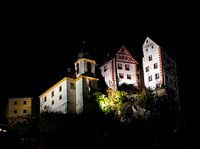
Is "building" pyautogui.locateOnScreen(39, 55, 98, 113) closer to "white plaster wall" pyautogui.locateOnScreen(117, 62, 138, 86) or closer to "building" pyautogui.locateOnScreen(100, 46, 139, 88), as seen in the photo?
"building" pyautogui.locateOnScreen(100, 46, 139, 88)

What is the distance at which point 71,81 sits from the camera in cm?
5988

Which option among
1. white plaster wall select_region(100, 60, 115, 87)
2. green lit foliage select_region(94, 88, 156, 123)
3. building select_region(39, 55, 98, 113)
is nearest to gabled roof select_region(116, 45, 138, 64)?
white plaster wall select_region(100, 60, 115, 87)

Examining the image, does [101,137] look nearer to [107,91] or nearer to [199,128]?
[199,128]

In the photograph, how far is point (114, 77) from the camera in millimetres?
64938

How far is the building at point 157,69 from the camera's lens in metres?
61.9

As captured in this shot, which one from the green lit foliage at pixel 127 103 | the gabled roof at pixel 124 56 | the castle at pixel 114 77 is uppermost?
the gabled roof at pixel 124 56

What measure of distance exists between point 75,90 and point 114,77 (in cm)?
887

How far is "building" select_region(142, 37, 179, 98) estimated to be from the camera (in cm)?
6194

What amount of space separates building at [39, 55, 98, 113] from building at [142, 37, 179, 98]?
10.4m

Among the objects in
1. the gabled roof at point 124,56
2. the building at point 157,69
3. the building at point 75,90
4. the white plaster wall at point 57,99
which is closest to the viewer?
the building at point 75,90

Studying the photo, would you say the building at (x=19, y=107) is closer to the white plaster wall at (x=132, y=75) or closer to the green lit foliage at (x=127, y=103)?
the green lit foliage at (x=127, y=103)

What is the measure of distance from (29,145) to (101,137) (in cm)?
917

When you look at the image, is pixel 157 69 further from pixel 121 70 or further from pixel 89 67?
pixel 89 67

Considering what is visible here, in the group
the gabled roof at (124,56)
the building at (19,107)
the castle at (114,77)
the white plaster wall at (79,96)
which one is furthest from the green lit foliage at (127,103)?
the building at (19,107)
